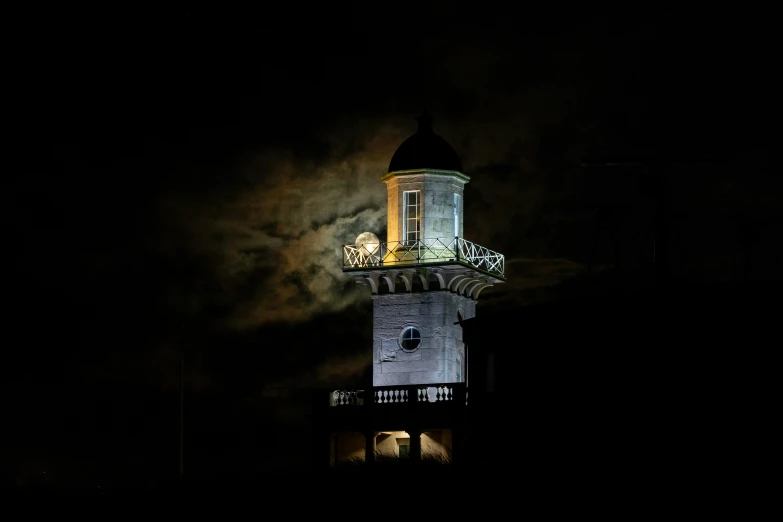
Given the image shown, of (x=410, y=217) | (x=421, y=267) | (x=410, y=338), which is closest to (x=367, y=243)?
(x=410, y=217)

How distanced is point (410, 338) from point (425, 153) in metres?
6.25

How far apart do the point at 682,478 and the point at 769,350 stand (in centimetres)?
447

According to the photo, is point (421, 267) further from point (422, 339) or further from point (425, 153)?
point (425, 153)

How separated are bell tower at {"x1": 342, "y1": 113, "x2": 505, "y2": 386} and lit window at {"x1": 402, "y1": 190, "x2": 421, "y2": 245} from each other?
0.11 feet

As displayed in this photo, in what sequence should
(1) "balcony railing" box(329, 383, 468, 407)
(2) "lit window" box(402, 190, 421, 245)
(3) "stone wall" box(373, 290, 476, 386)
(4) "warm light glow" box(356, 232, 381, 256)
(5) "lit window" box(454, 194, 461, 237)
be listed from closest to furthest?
1. (1) "balcony railing" box(329, 383, 468, 407)
2. (3) "stone wall" box(373, 290, 476, 386)
3. (2) "lit window" box(402, 190, 421, 245)
4. (5) "lit window" box(454, 194, 461, 237)
5. (4) "warm light glow" box(356, 232, 381, 256)

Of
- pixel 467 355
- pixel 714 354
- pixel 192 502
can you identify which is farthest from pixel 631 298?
pixel 192 502

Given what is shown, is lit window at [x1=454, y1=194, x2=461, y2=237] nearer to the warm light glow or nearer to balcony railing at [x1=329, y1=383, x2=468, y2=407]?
the warm light glow

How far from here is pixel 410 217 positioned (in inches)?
3100

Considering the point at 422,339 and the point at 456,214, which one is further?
the point at 456,214

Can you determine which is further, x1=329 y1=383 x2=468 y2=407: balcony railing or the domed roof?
the domed roof

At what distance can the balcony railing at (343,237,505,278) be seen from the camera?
78.2 metres

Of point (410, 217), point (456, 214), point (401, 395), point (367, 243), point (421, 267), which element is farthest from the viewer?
point (367, 243)

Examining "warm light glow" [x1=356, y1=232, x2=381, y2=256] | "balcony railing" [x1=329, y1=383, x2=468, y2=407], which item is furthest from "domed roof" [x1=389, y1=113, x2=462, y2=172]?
"balcony railing" [x1=329, y1=383, x2=468, y2=407]

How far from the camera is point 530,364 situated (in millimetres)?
68312
